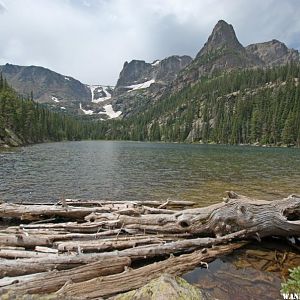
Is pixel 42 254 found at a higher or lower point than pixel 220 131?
lower

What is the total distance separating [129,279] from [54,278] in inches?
81.5

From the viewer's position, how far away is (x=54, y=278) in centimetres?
812

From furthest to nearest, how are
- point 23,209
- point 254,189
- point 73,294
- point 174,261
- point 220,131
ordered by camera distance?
1. point 220,131
2. point 254,189
3. point 23,209
4. point 174,261
5. point 73,294

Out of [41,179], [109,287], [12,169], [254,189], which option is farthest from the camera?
[12,169]

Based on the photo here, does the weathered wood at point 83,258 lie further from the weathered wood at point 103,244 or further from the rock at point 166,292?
the rock at point 166,292

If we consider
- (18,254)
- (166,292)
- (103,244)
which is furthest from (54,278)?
(166,292)

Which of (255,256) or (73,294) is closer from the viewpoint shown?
(73,294)

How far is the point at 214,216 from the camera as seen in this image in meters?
12.7

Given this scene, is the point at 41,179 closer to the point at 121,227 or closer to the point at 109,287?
the point at 121,227

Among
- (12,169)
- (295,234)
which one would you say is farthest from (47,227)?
(12,169)

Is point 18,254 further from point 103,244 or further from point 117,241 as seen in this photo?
point 117,241

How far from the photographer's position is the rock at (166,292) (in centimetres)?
586

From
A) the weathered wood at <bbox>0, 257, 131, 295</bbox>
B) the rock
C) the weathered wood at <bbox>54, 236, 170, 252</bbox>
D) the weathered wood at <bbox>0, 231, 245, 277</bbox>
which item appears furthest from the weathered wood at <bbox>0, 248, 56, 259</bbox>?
the rock

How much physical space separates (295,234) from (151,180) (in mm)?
22659
